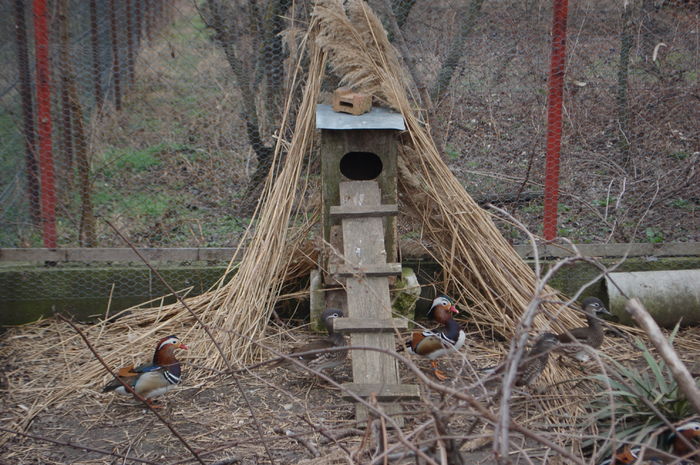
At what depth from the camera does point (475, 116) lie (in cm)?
572

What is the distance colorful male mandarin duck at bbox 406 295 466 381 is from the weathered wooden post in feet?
1.13

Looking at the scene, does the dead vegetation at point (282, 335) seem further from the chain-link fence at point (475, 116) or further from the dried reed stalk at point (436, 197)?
the chain-link fence at point (475, 116)

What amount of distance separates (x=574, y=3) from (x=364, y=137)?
2710mm

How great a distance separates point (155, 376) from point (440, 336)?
66.7 inches

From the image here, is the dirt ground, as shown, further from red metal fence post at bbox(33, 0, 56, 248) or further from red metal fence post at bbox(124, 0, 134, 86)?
red metal fence post at bbox(124, 0, 134, 86)

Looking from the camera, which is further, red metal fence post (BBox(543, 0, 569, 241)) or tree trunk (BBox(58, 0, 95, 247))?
tree trunk (BBox(58, 0, 95, 247))

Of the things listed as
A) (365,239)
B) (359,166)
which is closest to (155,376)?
(365,239)

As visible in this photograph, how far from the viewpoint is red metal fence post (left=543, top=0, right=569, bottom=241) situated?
4984 mm

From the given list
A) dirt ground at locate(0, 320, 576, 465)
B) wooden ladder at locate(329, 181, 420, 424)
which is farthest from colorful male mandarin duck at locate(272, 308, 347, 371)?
wooden ladder at locate(329, 181, 420, 424)

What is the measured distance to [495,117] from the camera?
5.77 m

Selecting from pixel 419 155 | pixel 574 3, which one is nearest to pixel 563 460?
pixel 419 155

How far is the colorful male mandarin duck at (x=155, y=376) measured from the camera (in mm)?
3906

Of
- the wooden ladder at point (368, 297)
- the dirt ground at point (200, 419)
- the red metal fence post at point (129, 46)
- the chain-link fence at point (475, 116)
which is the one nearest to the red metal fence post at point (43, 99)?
the chain-link fence at point (475, 116)

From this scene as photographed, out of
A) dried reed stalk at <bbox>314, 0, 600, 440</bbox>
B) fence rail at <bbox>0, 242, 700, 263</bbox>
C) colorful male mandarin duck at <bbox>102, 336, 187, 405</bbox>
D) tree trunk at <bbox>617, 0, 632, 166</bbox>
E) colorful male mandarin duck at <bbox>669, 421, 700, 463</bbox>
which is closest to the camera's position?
colorful male mandarin duck at <bbox>669, 421, 700, 463</bbox>
